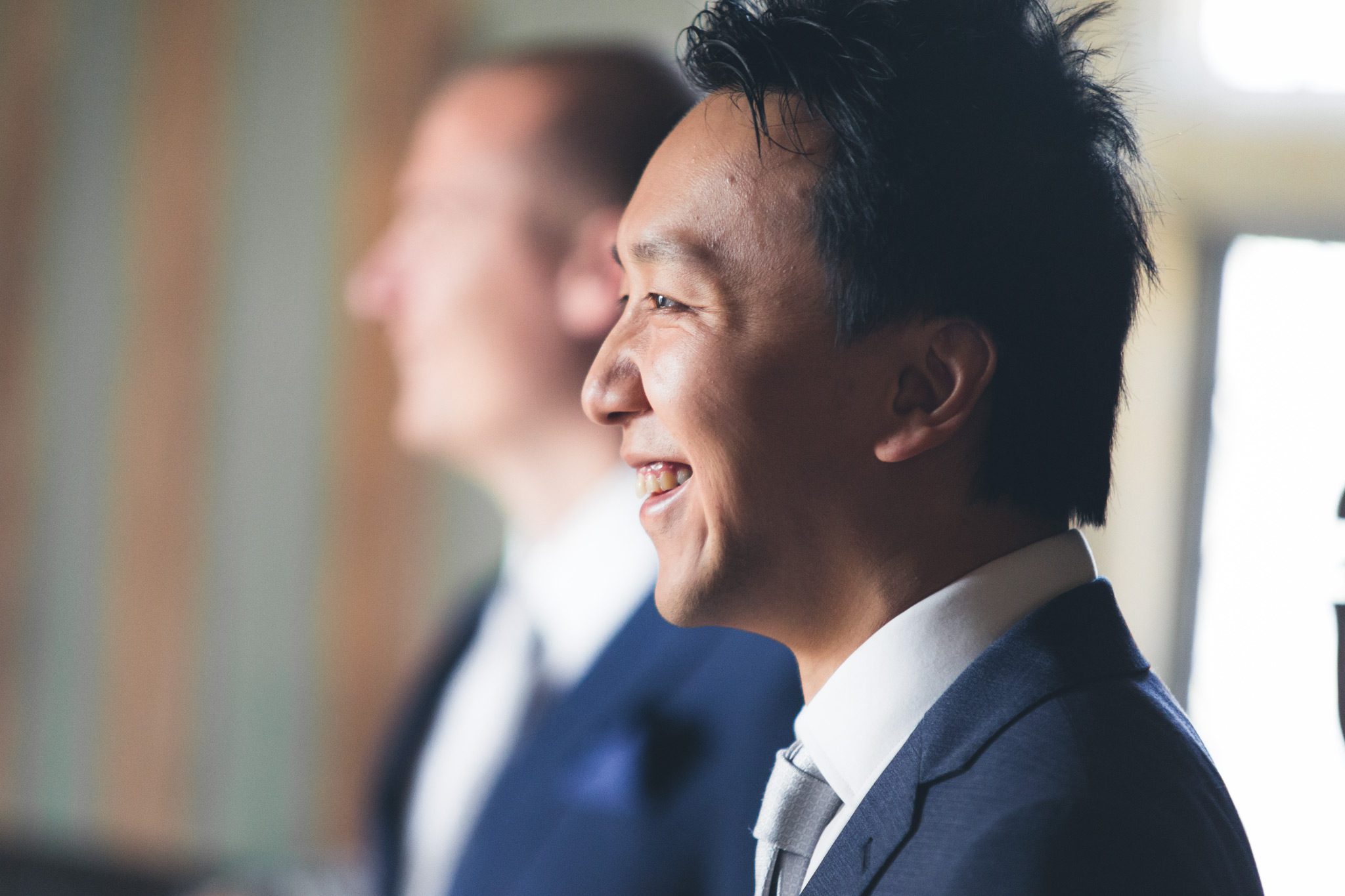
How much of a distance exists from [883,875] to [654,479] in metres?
0.18

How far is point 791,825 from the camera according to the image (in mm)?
500

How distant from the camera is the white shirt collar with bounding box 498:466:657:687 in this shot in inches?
46.3

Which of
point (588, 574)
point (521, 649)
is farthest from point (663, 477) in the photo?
point (521, 649)

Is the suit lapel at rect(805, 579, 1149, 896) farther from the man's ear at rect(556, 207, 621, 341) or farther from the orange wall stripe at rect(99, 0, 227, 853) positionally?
the orange wall stripe at rect(99, 0, 227, 853)

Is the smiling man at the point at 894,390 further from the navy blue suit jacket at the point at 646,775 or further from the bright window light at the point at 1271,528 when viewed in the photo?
the bright window light at the point at 1271,528

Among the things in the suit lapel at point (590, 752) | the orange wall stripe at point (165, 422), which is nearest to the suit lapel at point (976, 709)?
the suit lapel at point (590, 752)

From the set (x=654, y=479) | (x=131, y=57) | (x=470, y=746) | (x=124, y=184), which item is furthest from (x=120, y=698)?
(x=654, y=479)

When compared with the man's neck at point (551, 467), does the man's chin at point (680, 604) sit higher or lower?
lower

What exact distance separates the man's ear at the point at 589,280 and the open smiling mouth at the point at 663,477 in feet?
2.04

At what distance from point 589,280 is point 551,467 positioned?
19cm

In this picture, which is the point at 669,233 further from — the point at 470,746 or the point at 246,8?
the point at 246,8

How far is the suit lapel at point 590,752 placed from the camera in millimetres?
888

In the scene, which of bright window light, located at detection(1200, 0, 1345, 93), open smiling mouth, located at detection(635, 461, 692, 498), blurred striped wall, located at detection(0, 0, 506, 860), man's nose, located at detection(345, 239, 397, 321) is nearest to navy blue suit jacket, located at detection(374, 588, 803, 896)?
open smiling mouth, located at detection(635, 461, 692, 498)

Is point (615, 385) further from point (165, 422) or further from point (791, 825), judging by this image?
point (165, 422)
